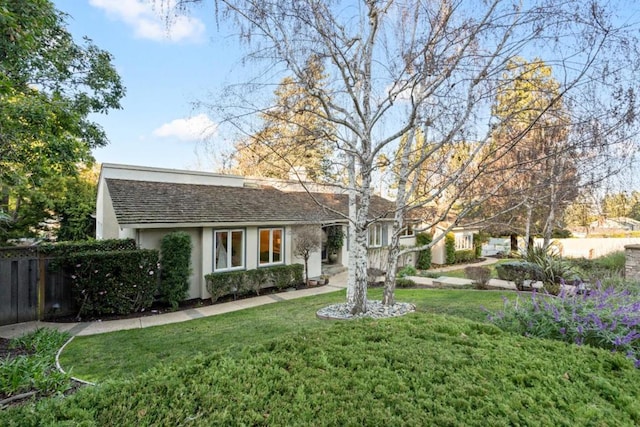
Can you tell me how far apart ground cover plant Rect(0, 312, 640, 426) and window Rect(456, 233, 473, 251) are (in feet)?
70.7

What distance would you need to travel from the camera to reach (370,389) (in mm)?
2768

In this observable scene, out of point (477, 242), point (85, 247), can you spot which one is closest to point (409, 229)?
point (85, 247)

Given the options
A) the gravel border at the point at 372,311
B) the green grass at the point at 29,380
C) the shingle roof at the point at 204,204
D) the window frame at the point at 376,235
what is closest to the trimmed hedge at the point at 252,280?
the shingle roof at the point at 204,204

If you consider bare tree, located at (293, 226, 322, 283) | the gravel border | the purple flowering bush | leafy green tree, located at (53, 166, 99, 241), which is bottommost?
the gravel border

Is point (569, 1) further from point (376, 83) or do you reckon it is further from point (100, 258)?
point (100, 258)

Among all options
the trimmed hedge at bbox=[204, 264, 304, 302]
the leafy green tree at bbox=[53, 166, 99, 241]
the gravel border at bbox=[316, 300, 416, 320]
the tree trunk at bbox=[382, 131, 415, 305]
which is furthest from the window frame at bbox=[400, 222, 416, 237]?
the leafy green tree at bbox=[53, 166, 99, 241]

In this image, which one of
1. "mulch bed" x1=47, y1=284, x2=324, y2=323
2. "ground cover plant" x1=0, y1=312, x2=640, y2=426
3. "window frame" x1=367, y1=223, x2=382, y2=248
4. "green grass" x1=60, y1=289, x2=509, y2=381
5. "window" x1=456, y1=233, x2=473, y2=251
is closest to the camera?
"ground cover plant" x1=0, y1=312, x2=640, y2=426

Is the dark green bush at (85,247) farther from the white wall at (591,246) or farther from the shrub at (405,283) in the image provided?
the white wall at (591,246)

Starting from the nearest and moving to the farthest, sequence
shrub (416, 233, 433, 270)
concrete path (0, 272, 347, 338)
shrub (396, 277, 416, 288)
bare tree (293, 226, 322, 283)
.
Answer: concrete path (0, 272, 347, 338), shrub (396, 277, 416, 288), bare tree (293, 226, 322, 283), shrub (416, 233, 433, 270)

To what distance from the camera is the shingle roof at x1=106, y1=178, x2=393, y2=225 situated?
36.5 feet

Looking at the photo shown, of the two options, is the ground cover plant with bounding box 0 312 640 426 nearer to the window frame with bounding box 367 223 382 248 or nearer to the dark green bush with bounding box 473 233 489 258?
A: the window frame with bounding box 367 223 382 248

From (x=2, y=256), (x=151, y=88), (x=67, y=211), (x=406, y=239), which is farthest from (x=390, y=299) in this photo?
(x=67, y=211)

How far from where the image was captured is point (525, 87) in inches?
247

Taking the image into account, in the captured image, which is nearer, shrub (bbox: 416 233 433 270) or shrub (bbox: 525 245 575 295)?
shrub (bbox: 525 245 575 295)
